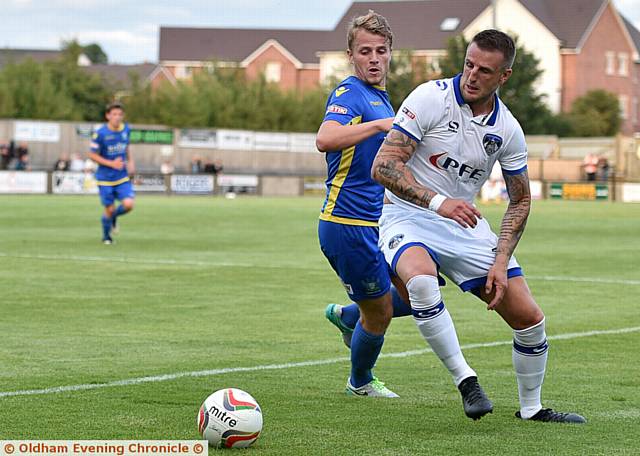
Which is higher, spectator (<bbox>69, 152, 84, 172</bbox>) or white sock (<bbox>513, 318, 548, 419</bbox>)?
spectator (<bbox>69, 152, 84, 172</bbox>)

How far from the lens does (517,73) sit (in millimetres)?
76062

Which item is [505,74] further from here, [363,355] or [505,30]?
[505,30]

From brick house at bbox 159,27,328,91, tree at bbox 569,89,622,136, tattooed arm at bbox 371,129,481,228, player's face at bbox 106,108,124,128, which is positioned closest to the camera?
tattooed arm at bbox 371,129,481,228

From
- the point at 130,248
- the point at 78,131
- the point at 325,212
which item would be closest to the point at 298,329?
the point at 325,212

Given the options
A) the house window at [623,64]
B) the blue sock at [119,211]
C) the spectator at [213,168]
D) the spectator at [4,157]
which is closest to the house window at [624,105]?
the house window at [623,64]

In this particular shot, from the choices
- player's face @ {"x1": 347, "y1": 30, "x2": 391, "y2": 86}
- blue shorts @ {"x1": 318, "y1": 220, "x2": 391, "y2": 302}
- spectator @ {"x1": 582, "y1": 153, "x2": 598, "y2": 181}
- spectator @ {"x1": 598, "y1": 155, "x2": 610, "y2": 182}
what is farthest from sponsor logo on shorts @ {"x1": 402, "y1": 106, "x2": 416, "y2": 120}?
spectator @ {"x1": 598, "y1": 155, "x2": 610, "y2": 182}

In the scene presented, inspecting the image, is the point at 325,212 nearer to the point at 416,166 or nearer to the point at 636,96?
the point at 416,166

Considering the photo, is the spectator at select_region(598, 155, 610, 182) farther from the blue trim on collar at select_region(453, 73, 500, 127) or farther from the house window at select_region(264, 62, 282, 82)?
the blue trim on collar at select_region(453, 73, 500, 127)

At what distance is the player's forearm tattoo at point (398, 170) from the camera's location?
6.88 m

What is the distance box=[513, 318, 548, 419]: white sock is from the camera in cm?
708

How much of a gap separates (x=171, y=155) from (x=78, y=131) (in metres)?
4.89

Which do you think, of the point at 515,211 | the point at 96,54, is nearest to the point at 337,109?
the point at 515,211

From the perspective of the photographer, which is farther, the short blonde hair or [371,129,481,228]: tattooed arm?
the short blonde hair

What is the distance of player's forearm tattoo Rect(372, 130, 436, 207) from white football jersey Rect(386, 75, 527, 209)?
0.21ft
